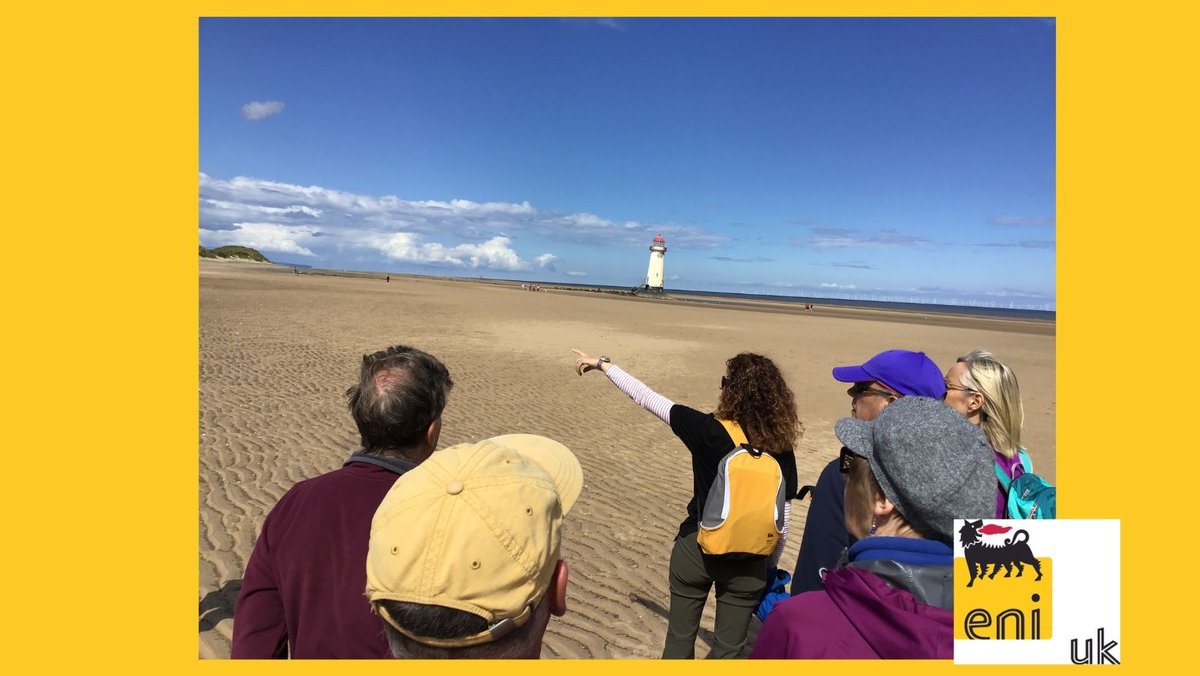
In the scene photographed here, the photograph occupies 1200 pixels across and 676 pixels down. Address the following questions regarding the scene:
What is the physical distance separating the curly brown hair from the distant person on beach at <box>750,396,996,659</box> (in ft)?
3.40

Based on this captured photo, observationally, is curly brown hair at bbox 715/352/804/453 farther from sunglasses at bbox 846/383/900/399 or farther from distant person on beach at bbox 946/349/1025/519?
distant person on beach at bbox 946/349/1025/519

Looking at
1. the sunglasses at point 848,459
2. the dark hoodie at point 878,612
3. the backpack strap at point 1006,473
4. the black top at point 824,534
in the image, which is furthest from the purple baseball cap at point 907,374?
the dark hoodie at point 878,612

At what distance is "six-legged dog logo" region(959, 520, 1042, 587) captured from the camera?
4.83 ft

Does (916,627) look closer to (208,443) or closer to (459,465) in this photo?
(459,465)

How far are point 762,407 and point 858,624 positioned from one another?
1464 millimetres

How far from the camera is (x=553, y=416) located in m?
11.0

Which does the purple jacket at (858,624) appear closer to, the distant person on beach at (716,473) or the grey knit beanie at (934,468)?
the grey knit beanie at (934,468)

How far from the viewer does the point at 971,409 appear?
3041mm

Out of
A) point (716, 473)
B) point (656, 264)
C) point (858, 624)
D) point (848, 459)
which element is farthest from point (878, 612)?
point (656, 264)

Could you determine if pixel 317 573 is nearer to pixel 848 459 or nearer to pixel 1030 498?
pixel 848 459

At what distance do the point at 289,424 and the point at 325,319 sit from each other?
51.3ft

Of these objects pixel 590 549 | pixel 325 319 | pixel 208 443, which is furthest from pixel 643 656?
pixel 325 319

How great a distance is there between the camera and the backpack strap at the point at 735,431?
9.03ft

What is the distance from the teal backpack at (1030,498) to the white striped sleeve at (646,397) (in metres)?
Answer: 1.42
